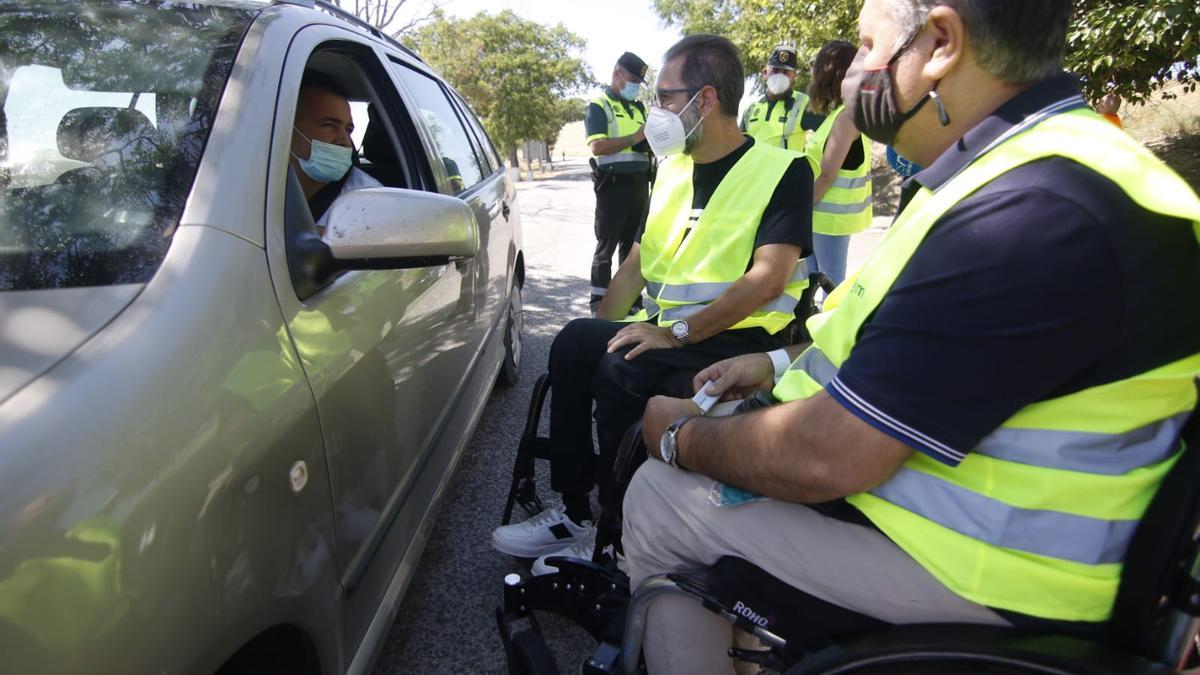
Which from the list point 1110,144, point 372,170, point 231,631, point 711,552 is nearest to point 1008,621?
point 711,552

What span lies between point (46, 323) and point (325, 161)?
1342mm

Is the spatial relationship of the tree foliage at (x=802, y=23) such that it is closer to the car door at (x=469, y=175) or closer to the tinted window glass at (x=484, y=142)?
the tinted window glass at (x=484, y=142)

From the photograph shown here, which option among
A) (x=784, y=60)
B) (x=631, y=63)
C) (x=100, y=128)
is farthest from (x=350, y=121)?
(x=631, y=63)

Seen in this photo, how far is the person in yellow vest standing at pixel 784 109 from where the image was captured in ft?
16.0

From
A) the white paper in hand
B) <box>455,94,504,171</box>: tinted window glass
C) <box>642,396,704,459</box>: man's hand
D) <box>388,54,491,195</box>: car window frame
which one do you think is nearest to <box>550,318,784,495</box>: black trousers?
the white paper in hand

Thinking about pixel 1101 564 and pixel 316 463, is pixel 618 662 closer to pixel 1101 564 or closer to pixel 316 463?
pixel 316 463

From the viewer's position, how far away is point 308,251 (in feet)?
4.43

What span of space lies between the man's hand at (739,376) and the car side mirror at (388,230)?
746 mm

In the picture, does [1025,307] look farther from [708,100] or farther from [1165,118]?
[1165,118]

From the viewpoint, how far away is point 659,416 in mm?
1533

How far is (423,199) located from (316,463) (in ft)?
1.99

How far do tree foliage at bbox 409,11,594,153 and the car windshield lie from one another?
90.7 feet

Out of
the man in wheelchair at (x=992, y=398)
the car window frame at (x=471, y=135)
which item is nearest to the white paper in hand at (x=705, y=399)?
the man in wheelchair at (x=992, y=398)

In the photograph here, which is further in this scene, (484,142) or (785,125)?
(785,125)
